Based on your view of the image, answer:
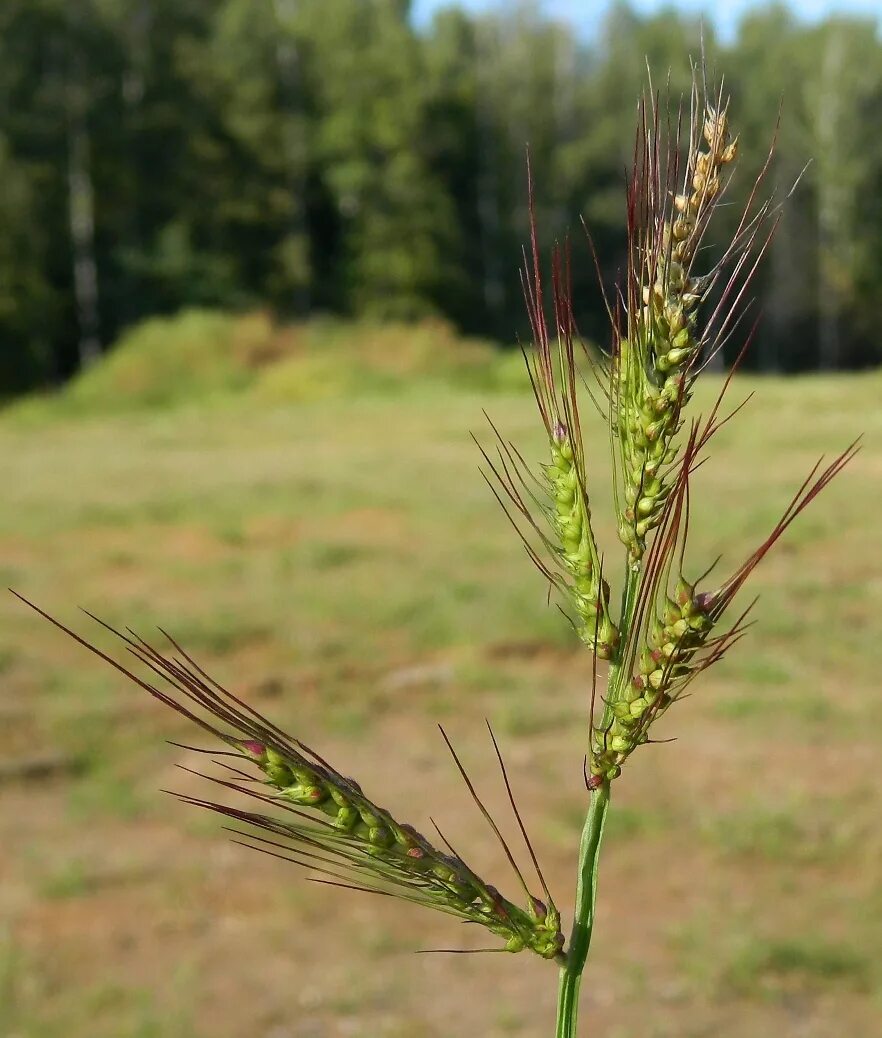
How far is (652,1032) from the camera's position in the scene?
197 inches

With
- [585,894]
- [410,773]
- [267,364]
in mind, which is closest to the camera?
[585,894]

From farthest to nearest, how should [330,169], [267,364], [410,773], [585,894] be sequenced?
[330,169] → [267,364] → [410,773] → [585,894]

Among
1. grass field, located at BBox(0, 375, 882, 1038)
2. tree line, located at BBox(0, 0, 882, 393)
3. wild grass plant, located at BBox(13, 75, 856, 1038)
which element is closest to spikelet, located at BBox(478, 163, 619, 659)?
wild grass plant, located at BBox(13, 75, 856, 1038)

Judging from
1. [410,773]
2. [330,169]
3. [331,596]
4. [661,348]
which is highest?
[330,169]

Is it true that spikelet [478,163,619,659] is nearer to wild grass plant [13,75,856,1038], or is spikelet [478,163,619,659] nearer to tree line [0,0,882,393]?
wild grass plant [13,75,856,1038]

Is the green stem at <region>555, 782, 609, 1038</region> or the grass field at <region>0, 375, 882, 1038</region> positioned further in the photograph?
the grass field at <region>0, 375, 882, 1038</region>

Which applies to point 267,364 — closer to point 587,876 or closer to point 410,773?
point 410,773

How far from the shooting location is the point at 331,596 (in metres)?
10.0

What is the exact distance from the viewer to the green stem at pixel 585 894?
0.64 meters

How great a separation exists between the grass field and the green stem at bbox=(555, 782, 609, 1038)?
15.4 ft

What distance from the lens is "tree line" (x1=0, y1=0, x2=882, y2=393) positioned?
28516 mm

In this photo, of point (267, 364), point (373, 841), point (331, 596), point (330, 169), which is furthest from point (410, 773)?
point (330, 169)

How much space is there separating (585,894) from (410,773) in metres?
6.73

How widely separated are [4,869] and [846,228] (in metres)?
32.6
